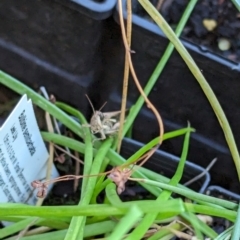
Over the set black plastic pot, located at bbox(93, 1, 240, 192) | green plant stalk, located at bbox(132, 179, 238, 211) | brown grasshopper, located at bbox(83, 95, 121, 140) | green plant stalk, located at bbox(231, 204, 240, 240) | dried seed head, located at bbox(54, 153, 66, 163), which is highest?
black plastic pot, located at bbox(93, 1, 240, 192)

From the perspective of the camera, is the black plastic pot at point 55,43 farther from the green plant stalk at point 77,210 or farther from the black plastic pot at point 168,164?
the green plant stalk at point 77,210

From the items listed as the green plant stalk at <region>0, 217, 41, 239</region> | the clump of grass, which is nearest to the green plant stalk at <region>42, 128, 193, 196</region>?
the clump of grass

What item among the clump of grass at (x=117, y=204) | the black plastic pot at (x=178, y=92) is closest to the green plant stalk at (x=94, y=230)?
the clump of grass at (x=117, y=204)

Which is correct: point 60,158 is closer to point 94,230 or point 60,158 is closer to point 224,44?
point 94,230

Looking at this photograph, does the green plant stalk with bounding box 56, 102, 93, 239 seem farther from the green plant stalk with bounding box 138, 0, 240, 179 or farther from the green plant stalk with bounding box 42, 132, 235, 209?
the green plant stalk with bounding box 138, 0, 240, 179

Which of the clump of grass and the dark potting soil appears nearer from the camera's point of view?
the clump of grass

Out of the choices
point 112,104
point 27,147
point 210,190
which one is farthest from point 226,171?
point 27,147

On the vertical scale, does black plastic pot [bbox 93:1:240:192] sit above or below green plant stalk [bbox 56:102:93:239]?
above
